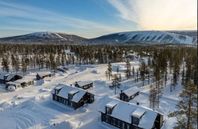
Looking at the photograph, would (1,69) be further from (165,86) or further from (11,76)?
(165,86)

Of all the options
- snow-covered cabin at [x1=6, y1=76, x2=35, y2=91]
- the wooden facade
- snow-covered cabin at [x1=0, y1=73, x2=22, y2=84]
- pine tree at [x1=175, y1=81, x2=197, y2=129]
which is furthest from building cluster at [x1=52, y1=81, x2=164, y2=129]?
snow-covered cabin at [x1=0, y1=73, x2=22, y2=84]

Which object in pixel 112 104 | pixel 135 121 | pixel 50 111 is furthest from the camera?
pixel 50 111

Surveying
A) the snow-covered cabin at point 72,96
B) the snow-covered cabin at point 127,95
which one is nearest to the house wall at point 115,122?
the snow-covered cabin at point 72,96

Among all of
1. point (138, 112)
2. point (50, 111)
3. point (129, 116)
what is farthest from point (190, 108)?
point (50, 111)

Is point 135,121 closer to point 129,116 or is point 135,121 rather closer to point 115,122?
point 129,116

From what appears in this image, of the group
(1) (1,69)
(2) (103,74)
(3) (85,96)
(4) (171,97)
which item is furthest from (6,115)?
(1) (1,69)

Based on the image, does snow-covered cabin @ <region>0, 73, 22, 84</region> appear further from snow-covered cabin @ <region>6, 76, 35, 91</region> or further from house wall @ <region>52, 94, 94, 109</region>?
house wall @ <region>52, 94, 94, 109</region>

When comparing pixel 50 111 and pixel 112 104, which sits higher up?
pixel 112 104

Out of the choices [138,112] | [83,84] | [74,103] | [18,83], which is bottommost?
[74,103]

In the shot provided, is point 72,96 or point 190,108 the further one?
point 72,96
